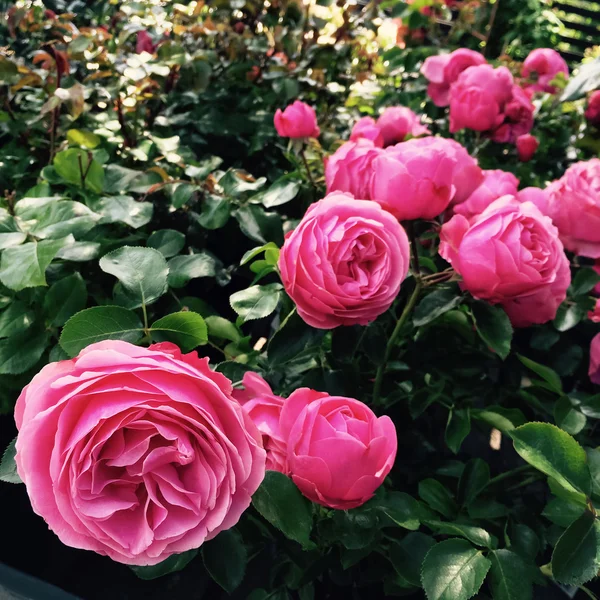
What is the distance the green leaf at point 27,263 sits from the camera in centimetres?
49

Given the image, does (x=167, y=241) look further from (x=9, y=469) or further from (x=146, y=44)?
(x=146, y=44)

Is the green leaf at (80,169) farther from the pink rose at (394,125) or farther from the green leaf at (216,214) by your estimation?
the pink rose at (394,125)

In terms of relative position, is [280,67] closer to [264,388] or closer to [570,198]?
[570,198]

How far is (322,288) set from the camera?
0.44m

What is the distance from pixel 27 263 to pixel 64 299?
0.21ft

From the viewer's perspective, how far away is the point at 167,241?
0.64 meters

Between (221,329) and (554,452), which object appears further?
(221,329)

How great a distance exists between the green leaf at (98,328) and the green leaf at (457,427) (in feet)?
1.15

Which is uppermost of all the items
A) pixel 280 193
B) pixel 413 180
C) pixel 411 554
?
pixel 413 180

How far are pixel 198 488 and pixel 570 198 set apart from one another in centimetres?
55

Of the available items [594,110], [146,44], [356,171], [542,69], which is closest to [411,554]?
[356,171]

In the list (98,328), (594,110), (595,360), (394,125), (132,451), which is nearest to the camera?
(132,451)

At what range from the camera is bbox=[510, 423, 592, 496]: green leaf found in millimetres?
426

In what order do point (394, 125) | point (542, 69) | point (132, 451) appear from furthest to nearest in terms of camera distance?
point (542, 69) < point (394, 125) < point (132, 451)
